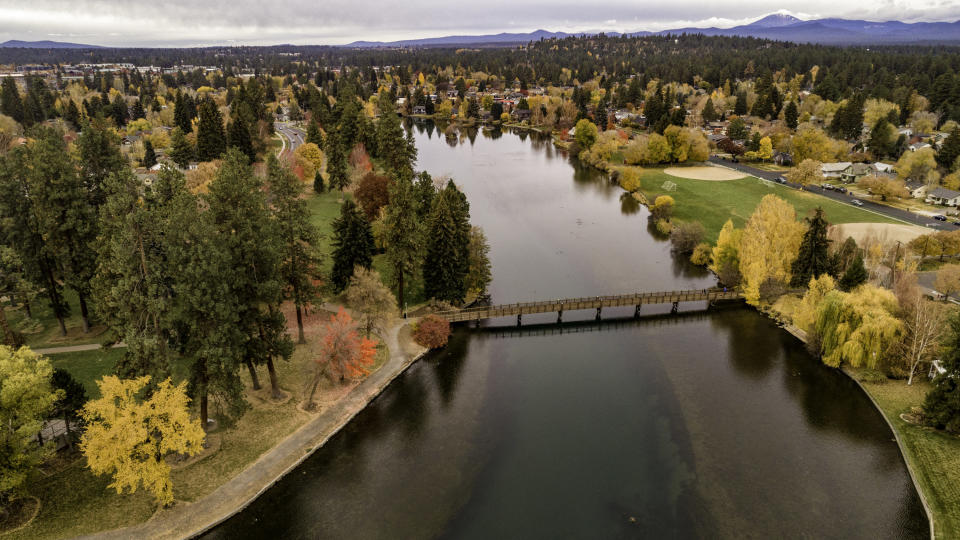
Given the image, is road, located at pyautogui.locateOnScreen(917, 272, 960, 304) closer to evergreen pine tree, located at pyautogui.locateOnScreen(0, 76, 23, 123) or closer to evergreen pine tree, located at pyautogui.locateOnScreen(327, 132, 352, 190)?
evergreen pine tree, located at pyautogui.locateOnScreen(327, 132, 352, 190)

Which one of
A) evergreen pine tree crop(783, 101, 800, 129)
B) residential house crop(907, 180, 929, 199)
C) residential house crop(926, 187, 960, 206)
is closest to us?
residential house crop(926, 187, 960, 206)

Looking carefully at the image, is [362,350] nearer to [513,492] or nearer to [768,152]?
[513,492]

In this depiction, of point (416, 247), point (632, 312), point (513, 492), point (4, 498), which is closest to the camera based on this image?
point (4, 498)

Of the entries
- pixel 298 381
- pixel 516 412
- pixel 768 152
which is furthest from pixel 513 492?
pixel 768 152

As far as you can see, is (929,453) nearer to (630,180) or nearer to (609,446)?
(609,446)

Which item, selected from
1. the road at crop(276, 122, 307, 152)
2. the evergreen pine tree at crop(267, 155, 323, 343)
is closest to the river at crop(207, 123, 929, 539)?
the evergreen pine tree at crop(267, 155, 323, 343)

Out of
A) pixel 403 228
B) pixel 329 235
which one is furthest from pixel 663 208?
pixel 403 228
